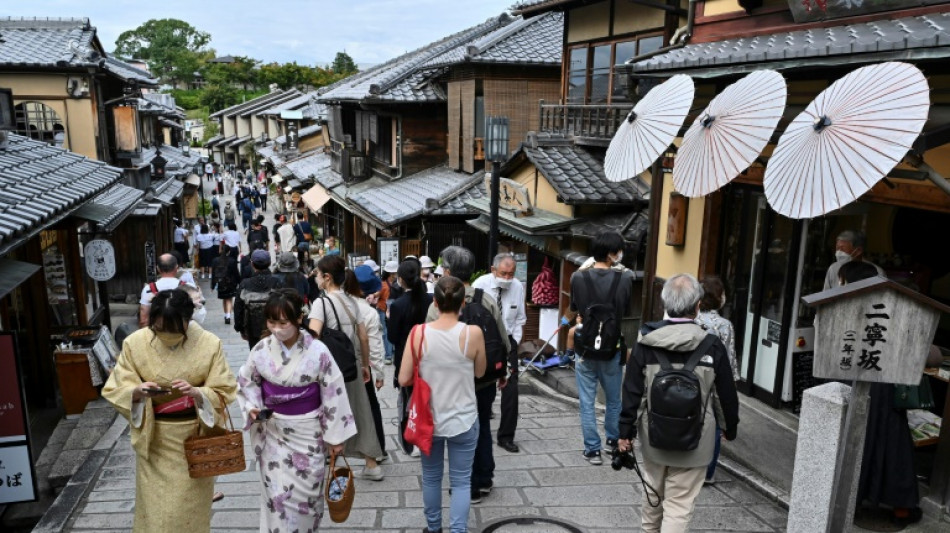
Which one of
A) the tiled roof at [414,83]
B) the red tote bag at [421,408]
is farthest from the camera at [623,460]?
the tiled roof at [414,83]

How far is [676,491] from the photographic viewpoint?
4.78 metres

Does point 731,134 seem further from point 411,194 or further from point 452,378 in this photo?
point 411,194

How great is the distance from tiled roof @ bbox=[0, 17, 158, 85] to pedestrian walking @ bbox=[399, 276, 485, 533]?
17352 mm

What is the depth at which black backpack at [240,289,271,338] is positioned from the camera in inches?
274

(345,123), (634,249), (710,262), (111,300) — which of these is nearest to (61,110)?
(111,300)

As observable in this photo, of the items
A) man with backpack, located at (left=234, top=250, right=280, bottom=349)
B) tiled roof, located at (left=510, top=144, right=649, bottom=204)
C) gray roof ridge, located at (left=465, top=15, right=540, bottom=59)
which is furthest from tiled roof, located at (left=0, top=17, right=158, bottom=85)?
man with backpack, located at (left=234, top=250, right=280, bottom=349)

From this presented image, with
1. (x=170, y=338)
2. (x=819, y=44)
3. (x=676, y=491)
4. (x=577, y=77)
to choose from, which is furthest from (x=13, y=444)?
(x=577, y=77)

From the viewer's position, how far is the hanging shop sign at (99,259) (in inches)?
474

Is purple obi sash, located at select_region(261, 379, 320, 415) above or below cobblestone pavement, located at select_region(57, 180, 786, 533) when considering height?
above

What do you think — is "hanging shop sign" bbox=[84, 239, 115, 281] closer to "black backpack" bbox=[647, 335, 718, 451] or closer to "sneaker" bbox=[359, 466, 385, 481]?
"sneaker" bbox=[359, 466, 385, 481]

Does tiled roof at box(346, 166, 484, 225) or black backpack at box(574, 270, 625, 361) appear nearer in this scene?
black backpack at box(574, 270, 625, 361)

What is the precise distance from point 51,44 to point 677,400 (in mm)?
21243

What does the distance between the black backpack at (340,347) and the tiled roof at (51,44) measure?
52.3 ft

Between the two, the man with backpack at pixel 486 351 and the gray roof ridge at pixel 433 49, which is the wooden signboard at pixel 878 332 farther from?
the gray roof ridge at pixel 433 49
